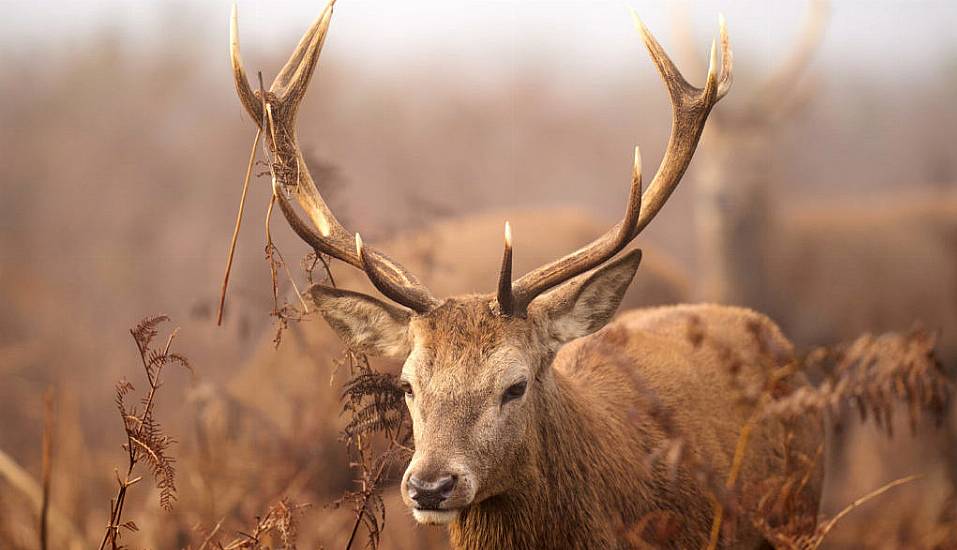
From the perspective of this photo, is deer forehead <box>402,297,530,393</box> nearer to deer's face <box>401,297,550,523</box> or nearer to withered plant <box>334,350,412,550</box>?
deer's face <box>401,297,550,523</box>

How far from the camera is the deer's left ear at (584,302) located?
393 cm

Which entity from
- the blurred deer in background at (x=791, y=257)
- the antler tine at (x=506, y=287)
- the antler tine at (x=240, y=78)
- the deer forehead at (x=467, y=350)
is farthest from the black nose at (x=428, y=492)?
the blurred deer in background at (x=791, y=257)

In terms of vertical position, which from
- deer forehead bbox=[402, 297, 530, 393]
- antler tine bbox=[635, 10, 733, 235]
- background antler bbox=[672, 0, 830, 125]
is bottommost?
deer forehead bbox=[402, 297, 530, 393]

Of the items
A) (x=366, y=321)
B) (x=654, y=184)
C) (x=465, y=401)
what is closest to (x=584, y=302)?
(x=654, y=184)

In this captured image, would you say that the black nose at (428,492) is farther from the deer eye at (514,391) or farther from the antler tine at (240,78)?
the antler tine at (240,78)

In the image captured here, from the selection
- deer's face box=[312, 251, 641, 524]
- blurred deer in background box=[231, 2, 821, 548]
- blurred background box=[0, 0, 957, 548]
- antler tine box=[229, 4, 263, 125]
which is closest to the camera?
deer's face box=[312, 251, 641, 524]

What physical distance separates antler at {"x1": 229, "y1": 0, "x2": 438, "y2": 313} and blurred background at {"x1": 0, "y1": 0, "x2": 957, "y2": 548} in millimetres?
449

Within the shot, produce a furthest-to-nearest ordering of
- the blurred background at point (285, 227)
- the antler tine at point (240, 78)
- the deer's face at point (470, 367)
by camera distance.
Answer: the blurred background at point (285, 227) → the antler tine at point (240, 78) → the deer's face at point (470, 367)

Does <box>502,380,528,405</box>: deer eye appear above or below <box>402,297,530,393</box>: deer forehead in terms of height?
below

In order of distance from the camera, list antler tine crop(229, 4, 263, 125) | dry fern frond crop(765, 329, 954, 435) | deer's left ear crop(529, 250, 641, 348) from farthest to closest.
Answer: antler tine crop(229, 4, 263, 125) → deer's left ear crop(529, 250, 641, 348) → dry fern frond crop(765, 329, 954, 435)

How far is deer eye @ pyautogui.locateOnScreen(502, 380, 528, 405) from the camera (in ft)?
12.1

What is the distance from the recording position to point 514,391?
12.2ft

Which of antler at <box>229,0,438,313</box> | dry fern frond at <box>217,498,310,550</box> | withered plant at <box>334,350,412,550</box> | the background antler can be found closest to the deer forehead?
antler at <box>229,0,438,313</box>

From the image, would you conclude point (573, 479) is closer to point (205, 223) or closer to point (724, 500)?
point (724, 500)
